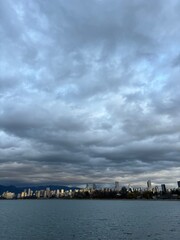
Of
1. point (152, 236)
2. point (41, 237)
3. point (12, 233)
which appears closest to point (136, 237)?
point (152, 236)

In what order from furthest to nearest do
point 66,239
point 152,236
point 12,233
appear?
point 12,233, point 152,236, point 66,239

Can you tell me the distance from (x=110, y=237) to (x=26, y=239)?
2117 centimetres

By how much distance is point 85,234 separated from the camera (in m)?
83.4

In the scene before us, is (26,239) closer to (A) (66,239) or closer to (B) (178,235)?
(A) (66,239)

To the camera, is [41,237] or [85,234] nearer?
[41,237]

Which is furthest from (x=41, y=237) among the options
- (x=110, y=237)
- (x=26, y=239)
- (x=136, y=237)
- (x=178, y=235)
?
(x=178, y=235)

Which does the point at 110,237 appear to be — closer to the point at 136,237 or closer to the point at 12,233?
the point at 136,237

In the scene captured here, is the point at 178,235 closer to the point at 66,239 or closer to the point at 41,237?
the point at 66,239

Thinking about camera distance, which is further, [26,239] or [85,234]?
[85,234]

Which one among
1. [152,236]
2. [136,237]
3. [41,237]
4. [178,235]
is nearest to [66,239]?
[41,237]

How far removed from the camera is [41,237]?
78000 millimetres

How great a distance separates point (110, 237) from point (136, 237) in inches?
260

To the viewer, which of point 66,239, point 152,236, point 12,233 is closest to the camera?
point 66,239

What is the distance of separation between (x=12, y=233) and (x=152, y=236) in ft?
127
